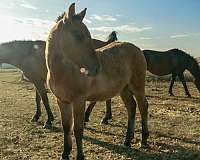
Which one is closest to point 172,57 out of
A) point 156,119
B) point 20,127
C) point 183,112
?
point 183,112

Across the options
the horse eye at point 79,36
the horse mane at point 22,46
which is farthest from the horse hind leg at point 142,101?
the horse mane at point 22,46

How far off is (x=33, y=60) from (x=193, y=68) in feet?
32.8

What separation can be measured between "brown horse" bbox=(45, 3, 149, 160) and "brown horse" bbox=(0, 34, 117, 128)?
2952 mm

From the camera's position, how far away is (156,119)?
33.0ft

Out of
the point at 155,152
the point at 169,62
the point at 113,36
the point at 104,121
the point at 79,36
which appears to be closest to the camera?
the point at 79,36

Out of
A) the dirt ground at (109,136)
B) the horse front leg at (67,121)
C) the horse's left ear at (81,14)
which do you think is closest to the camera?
the horse's left ear at (81,14)

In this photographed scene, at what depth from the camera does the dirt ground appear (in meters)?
6.63

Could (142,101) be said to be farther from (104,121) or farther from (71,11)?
(71,11)

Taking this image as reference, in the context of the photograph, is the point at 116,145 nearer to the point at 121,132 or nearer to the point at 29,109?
the point at 121,132

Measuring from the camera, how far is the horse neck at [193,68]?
55.6 feet

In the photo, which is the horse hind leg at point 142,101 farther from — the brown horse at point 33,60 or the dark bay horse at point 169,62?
the dark bay horse at point 169,62

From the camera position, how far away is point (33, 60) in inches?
385

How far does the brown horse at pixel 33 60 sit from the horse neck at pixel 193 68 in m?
8.29

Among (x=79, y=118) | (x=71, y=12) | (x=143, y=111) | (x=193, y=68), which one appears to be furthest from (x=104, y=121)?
(x=193, y=68)
